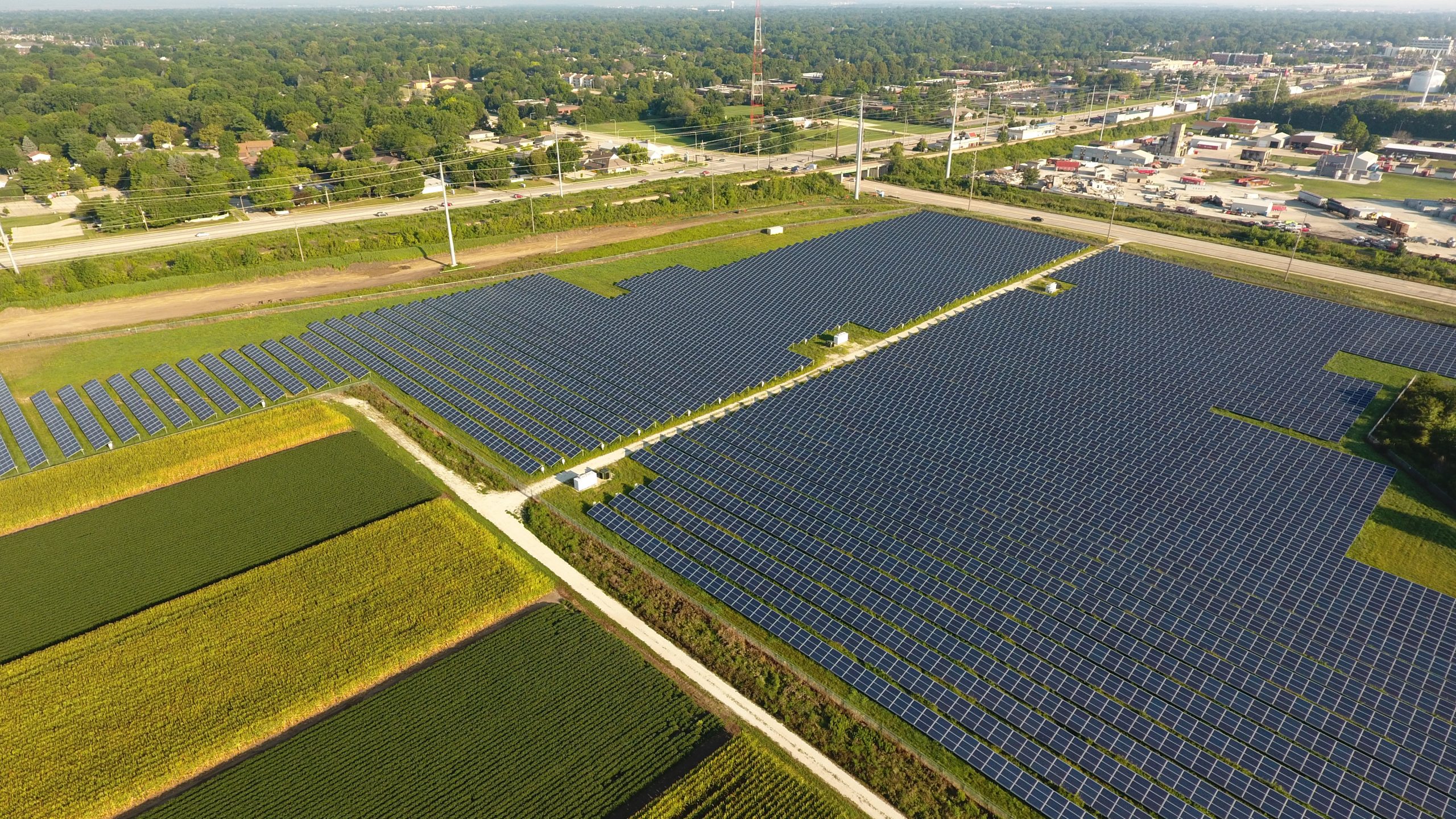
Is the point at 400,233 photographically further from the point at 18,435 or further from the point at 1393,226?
the point at 1393,226

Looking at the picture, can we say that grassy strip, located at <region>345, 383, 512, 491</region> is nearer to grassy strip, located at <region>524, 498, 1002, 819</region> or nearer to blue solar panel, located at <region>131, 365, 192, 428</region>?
grassy strip, located at <region>524, 498, 1002, 819</region>

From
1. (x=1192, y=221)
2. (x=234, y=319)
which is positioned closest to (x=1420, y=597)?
(x=1192, y=221)

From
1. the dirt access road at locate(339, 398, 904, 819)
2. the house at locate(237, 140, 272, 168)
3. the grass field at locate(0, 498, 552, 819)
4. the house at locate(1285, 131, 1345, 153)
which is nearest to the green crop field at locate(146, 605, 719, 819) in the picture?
the dirt access road at locate(339, 398, 904, 819)

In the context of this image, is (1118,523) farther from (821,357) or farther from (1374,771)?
(821,357)

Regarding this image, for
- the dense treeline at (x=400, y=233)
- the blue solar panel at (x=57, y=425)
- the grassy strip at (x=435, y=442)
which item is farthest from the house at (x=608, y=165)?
the blue solar panel at (x=57, y=425)

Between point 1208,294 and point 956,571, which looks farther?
point 1208,294

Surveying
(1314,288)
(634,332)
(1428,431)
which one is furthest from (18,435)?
(1314,288)
